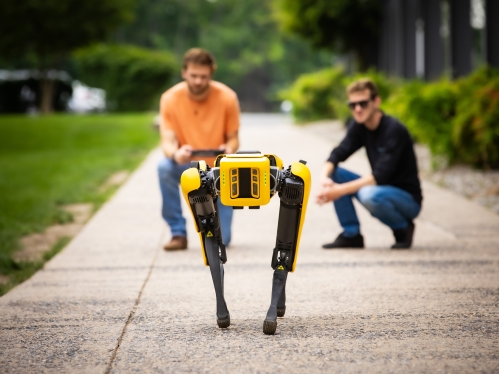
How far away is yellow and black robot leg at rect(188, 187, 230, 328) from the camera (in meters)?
4.14

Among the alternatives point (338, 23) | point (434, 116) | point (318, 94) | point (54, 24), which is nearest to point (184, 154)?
point (434, 116)

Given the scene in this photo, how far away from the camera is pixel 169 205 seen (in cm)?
700

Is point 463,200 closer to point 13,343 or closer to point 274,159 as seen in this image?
point 274,159

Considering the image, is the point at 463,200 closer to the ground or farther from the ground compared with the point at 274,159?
closer to the ground

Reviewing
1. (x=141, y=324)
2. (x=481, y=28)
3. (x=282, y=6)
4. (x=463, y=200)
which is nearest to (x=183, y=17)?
(x=282, y=6)

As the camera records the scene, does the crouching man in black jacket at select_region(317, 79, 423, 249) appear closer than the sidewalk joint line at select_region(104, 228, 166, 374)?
No

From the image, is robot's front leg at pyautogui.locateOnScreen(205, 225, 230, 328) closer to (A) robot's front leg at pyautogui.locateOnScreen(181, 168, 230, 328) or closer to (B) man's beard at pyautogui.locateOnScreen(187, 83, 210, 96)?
(A) robot's front leg at pyautogui.locateOnScreen(181, 168, 230, 328)

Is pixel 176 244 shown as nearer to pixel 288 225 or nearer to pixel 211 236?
pixel 211 236

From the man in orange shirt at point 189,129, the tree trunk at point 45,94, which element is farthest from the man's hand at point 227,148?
the tree trunk at point 45,94

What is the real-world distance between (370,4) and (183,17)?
40.4 m

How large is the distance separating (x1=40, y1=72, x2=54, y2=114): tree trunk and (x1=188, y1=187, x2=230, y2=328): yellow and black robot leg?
Result: 107 ft

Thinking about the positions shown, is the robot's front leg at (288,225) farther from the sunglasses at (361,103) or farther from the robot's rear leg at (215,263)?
the sunglasses at (361,103)

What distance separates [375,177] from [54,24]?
95.3ft

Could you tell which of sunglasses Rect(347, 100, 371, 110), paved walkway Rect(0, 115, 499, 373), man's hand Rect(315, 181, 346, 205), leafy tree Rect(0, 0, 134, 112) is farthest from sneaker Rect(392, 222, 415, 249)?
leafy tree Rect(0, 0, 134, 112)
